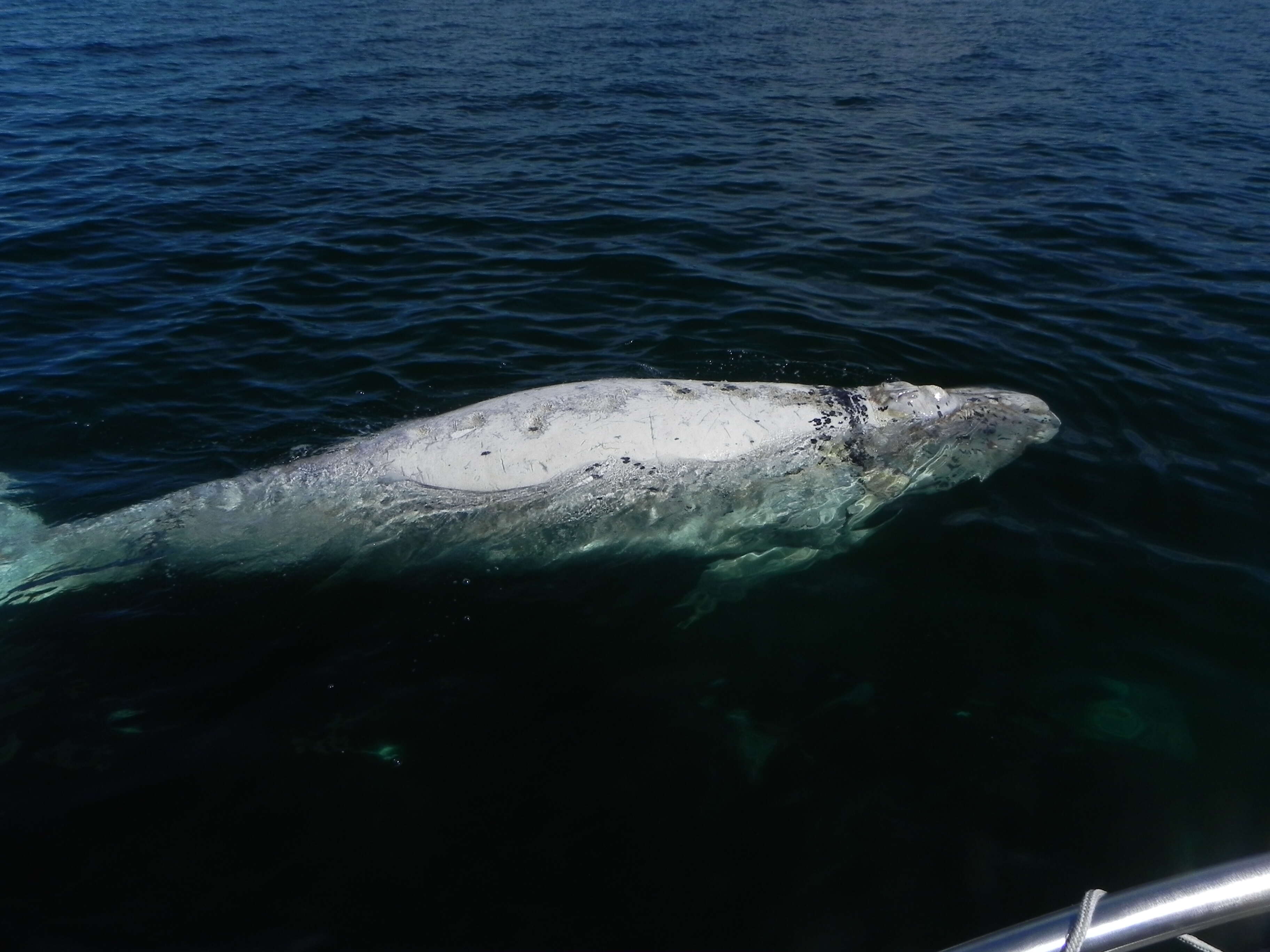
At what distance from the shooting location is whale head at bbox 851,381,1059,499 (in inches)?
346

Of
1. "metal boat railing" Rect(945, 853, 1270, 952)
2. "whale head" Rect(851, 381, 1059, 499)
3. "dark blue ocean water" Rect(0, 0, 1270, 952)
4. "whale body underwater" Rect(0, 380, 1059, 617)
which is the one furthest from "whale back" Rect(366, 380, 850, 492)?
"metal boat railing" Rect(945, 853, 1270, 952)

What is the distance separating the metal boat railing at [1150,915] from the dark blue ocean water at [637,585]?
229 centimetres

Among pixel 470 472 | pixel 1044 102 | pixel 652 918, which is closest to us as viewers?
pixel 652 918

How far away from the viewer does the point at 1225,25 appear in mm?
33781

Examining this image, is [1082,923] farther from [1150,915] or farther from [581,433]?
[581,433]

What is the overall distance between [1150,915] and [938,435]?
6.86 m

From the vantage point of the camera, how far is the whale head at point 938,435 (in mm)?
8797

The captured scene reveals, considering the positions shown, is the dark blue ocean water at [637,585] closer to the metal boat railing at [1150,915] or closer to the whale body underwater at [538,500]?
the whale body underwater at [538,500]

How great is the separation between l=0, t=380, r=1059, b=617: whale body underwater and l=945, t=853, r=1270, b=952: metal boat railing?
4.78 meters

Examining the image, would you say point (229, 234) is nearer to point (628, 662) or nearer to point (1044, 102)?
point (628, 662)

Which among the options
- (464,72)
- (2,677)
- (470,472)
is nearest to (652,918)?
(470,472)

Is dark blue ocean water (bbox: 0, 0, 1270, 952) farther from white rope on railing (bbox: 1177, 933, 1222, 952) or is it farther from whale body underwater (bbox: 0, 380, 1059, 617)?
A: white rope on railing (bbox: 1177, 933, 1222, 952)

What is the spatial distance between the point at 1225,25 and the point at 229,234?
119 feet

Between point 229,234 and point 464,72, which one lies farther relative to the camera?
point 464,72
